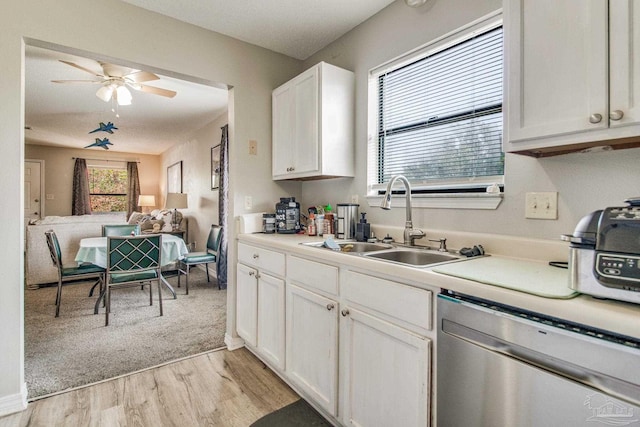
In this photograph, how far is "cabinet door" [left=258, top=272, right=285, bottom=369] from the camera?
2002 millimetres

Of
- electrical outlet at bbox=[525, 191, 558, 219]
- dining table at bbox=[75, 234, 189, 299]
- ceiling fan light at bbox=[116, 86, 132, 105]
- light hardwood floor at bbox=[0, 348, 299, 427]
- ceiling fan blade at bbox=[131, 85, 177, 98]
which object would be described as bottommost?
light hardwood floor at bbox=[0, 348, 299, 427]

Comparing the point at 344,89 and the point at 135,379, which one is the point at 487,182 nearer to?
the point at 344,89

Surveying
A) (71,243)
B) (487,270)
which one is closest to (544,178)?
(487,270)

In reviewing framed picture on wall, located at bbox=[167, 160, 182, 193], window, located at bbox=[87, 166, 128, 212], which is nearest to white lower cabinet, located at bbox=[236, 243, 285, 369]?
framed picture on wall, located at bbox=[167, 160, 182, 193]

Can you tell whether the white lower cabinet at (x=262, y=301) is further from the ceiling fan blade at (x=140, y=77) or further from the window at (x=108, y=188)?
the window at (x=108, y=188)

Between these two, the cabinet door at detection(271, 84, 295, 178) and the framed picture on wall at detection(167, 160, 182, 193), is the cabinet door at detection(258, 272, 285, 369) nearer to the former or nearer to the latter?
the cabinet door at detection(271, 84, 295, 178)

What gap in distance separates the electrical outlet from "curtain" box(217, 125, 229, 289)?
3591mm

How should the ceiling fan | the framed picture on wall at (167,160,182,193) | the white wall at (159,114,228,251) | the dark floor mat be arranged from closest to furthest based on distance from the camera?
the dark floor mat, the ceiling fan, the white wall at (159,114,228,251), the framed picture on wall at (167,160,182,193)

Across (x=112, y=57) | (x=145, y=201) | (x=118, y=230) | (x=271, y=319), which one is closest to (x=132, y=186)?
(x=145, y=201)

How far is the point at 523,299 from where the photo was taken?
3.02 feet

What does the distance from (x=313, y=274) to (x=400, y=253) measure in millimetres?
495

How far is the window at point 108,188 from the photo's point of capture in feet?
26.6

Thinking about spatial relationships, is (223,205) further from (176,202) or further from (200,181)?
(176,202)

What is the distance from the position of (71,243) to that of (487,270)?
16.9ft
